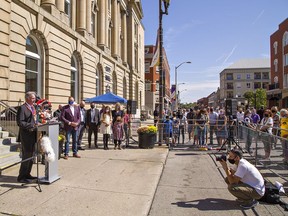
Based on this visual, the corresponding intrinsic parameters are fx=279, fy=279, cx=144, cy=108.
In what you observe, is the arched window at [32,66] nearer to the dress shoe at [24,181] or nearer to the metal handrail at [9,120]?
the metal handrail at [9,120]

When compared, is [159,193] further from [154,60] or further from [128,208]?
[154,60]

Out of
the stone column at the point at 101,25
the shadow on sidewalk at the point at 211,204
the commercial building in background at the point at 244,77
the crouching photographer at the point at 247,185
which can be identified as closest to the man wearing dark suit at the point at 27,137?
the shadow on sidewalk at the point at 211,204

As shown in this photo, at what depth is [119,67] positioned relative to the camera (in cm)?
3372

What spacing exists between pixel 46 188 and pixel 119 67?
1127 inches

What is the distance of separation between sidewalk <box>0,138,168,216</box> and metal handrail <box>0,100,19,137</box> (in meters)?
2.86

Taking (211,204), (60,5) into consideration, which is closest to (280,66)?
(60,5)

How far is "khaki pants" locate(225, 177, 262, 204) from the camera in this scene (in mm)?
5020

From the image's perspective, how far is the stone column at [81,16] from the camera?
20797mm

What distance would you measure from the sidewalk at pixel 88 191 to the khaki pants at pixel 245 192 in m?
1.62

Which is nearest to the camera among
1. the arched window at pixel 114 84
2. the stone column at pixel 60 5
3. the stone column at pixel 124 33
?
the stone column at pixel 60 5

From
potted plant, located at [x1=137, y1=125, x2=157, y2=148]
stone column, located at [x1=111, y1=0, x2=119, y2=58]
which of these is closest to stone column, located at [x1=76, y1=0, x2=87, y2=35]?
stone column, located at [x1=111, y1=0, x2=119, y2=58]

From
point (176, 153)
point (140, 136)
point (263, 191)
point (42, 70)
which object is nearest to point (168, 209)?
point (263, 191)

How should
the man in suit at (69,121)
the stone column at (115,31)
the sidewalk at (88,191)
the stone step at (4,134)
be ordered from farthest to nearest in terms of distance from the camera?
the stone column at (115,31) < the stone step at (4,134) < the man in suit at (69,121) < the sidewalk at (88,191)

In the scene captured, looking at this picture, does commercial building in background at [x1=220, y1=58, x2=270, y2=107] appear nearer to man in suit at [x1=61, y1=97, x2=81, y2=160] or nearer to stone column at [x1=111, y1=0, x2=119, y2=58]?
stone column at [x1=111, y1=0, x2=119, y2=58]
